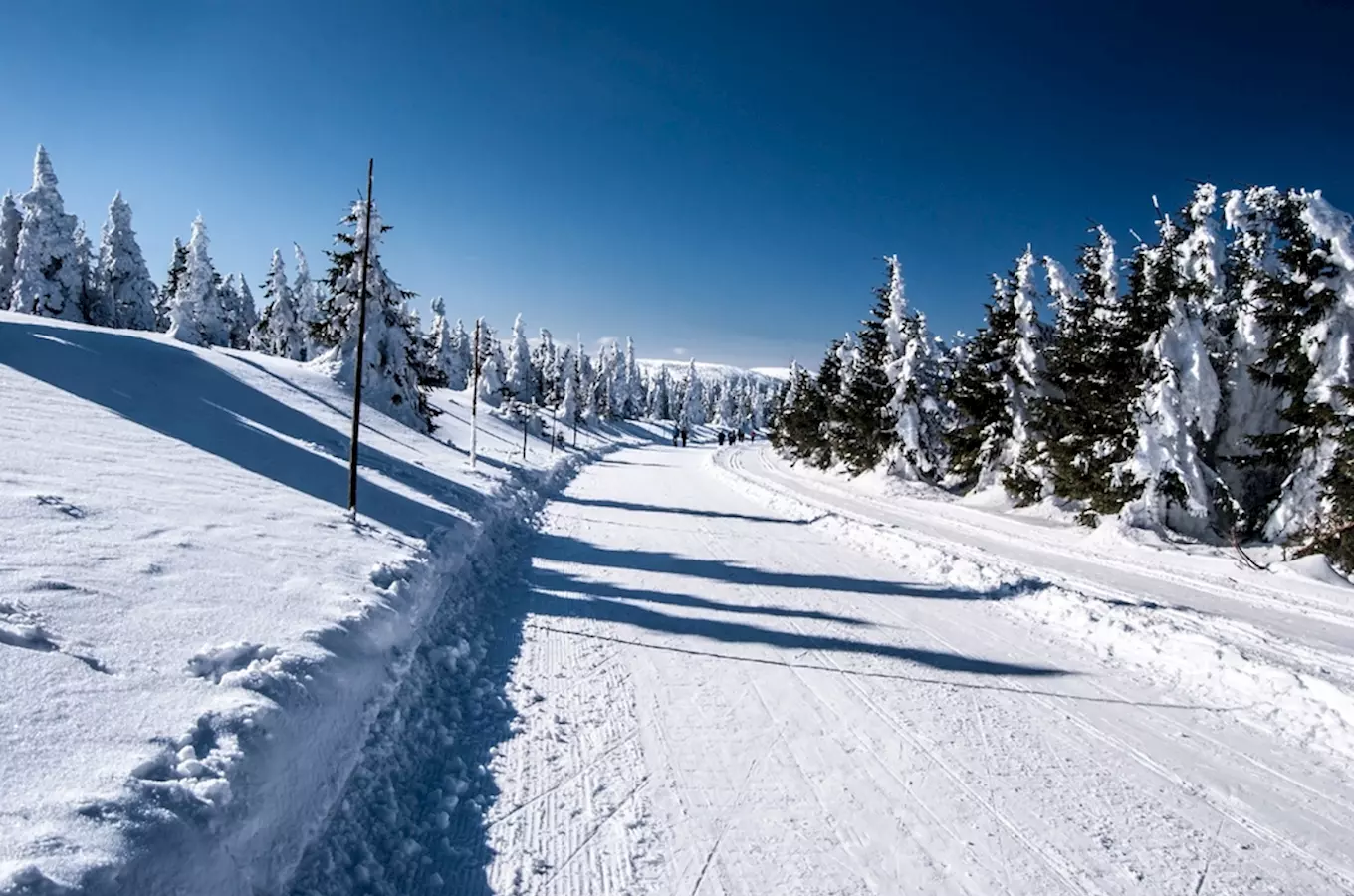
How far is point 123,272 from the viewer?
45625 mm

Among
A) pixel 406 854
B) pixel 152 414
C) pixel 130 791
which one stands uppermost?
pixel 152 414

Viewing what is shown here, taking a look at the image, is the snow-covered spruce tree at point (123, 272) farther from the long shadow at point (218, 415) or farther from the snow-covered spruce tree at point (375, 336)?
the long shadow at point (218, 415)

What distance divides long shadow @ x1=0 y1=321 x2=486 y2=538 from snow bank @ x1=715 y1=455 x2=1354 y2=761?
1071cm

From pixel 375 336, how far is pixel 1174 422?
99.6ft

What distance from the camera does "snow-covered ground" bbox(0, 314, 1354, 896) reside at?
3814 mm

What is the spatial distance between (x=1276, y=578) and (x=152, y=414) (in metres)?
24.3

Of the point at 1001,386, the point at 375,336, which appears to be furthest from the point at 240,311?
the point at 1001,386

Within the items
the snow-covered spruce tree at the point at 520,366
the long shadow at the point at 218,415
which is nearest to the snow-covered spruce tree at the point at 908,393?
the long shadow at the point at 218,415

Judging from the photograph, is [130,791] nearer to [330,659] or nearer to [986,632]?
[330,659]

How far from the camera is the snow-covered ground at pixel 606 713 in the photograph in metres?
3.81

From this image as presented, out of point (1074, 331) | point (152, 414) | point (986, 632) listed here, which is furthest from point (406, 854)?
point (1074, 331)

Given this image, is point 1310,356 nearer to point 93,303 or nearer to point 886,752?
point 886,752

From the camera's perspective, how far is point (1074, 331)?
20281 mm

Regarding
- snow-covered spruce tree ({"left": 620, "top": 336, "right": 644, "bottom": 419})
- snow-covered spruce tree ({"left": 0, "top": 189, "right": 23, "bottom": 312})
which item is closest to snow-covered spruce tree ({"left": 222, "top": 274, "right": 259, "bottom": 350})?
snow-covered spruce tree ({"left": 0, "top": 189, "right": 23, "bottom": 312})
